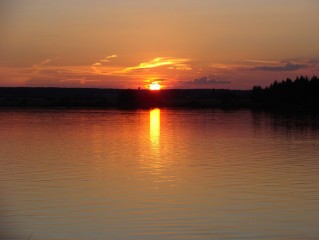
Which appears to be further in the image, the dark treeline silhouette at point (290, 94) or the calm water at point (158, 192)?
the dark treeline silhouette at point (290, 94)

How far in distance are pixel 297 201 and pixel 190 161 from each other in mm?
10356

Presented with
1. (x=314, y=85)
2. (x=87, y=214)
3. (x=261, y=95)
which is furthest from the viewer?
(x=261, y=95)

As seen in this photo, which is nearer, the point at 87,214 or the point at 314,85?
the point at 87,214

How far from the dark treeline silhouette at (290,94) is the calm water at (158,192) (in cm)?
9372

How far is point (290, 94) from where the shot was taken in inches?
5197

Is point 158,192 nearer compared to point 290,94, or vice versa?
Answer: point 158,192

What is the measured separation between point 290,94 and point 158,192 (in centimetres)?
11749

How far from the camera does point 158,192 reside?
1903cm

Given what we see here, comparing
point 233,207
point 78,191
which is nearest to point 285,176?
point 233,207

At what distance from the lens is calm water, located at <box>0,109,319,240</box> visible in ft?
46.9

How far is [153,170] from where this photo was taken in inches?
972

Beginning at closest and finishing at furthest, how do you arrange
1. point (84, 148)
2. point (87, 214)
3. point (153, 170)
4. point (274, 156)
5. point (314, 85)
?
point (87, 214) < point (153, 170) < point (274, 156) < point (84, 148) < point (314, 85)

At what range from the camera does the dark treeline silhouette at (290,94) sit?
12456 cm

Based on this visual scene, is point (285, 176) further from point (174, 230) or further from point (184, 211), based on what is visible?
point (174, 230)
